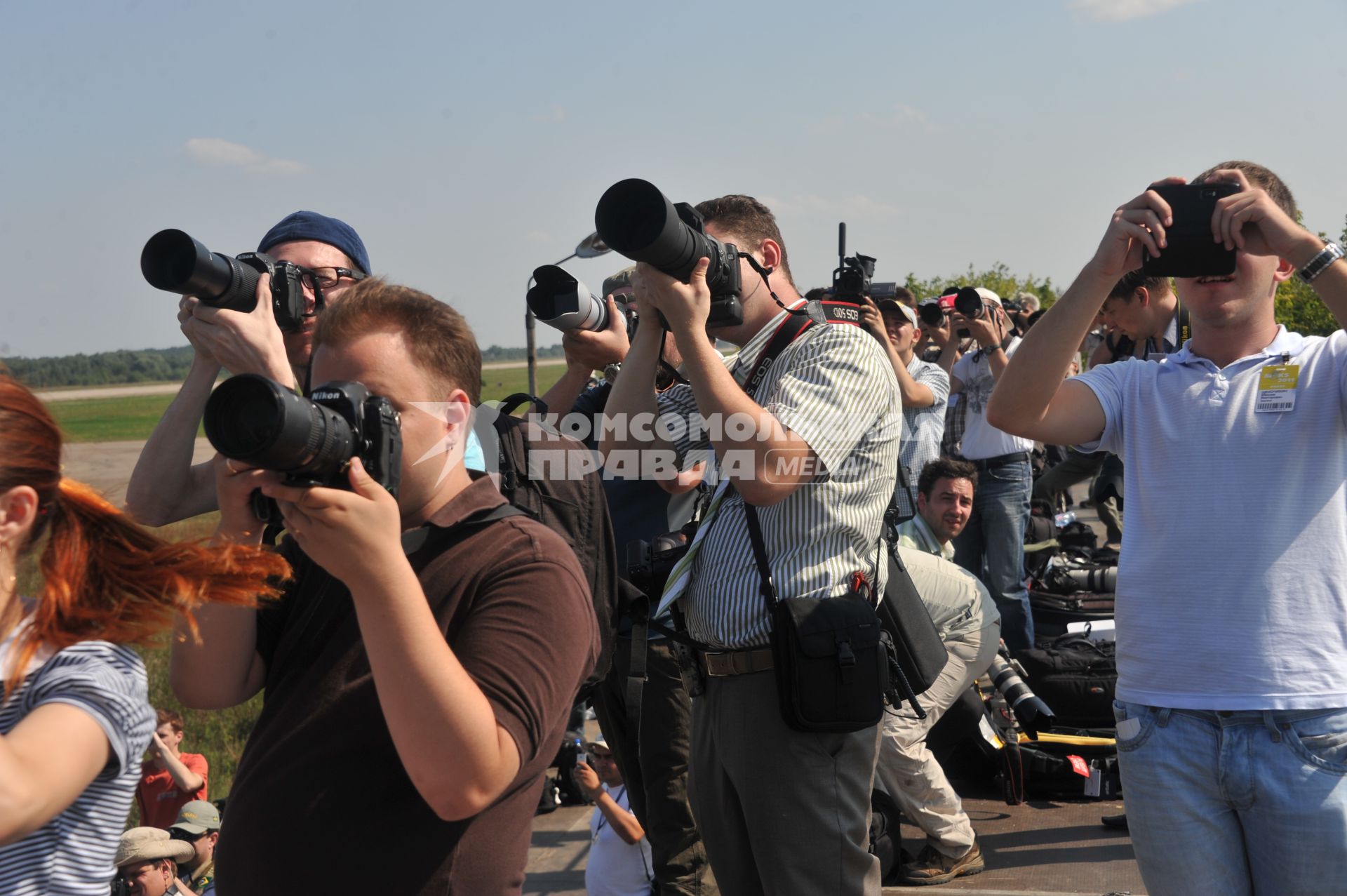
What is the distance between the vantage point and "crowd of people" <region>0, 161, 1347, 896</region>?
1421 millimetres

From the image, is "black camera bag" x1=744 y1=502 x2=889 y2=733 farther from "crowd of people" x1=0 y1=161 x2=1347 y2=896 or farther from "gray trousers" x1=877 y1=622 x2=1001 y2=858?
"gray trousers" x1=877 y1=622 x2=1001 y2=858

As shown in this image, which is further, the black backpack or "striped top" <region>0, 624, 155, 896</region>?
the black backpack

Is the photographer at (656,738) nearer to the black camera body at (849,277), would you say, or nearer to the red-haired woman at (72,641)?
the black camera body at (849,277)

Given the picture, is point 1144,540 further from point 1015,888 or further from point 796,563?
point 1015,888

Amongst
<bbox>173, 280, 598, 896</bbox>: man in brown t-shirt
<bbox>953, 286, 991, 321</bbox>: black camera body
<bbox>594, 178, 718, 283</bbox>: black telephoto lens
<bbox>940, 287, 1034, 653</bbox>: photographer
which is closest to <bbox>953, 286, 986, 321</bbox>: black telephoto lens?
<bbox>953, 286, 991, 321</bbox>: black camera body

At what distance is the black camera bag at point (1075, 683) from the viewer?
4871mm

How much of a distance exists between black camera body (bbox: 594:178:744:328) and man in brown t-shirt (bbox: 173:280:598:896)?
72cm

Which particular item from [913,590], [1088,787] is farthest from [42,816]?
[1088,787]

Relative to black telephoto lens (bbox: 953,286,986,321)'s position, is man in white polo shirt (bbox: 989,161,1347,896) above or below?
below

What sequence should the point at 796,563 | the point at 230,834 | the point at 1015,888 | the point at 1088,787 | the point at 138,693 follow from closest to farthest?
the point at 138,693 < the point at 230,834 < the point at 796,563 < the point at 1015,888 < the point at 1088,787

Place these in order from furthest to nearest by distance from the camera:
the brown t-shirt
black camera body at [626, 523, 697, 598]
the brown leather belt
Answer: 1. black camera body at [626, 523, 697, 598]
2. the brown leather belt
3. the brown t-shirt

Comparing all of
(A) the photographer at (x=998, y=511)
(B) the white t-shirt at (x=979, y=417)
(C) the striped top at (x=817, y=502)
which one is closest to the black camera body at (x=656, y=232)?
(C) the striped top at (x=817, y=502)

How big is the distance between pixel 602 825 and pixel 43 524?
9.53ft

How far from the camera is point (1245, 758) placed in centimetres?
206
